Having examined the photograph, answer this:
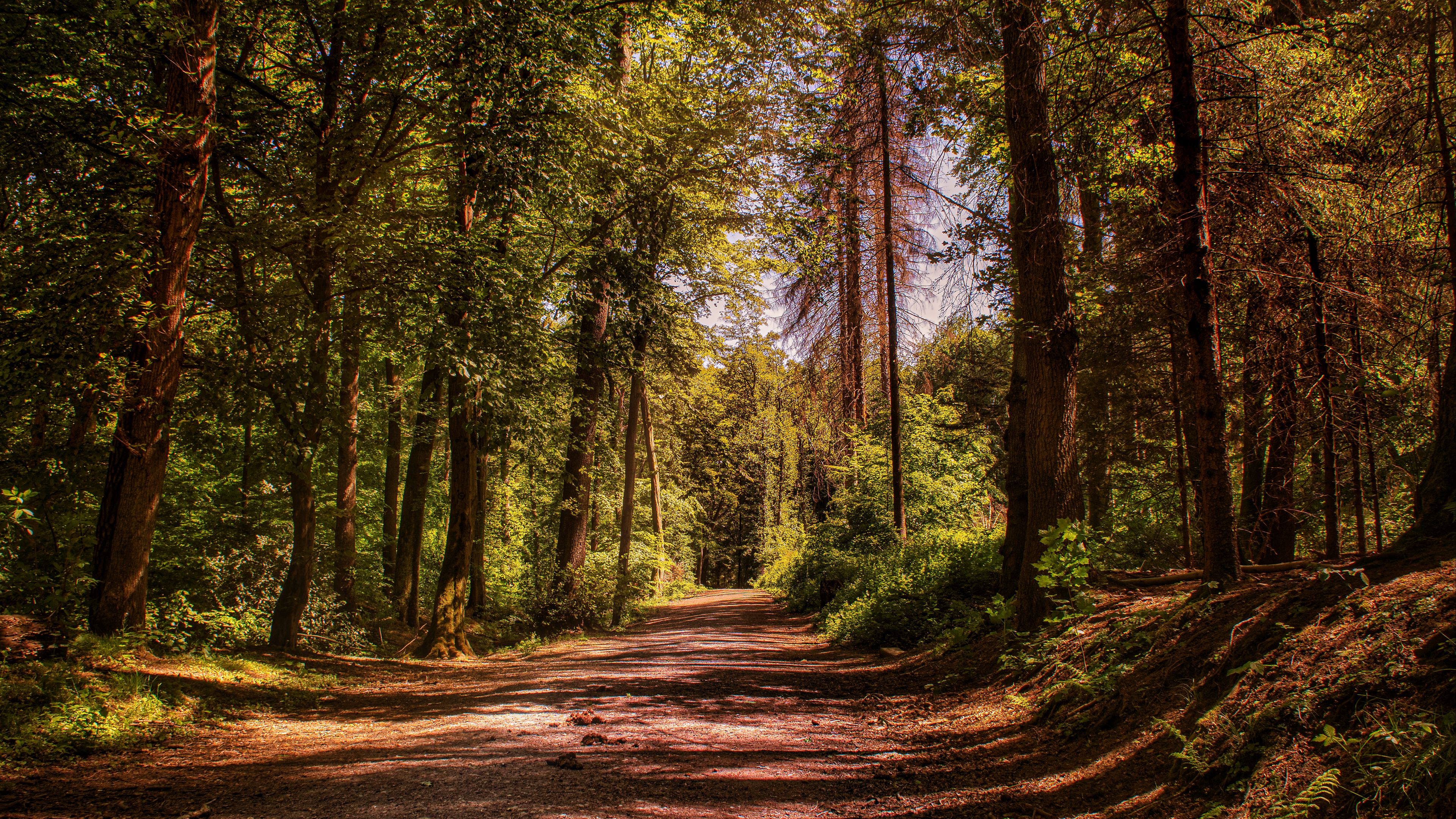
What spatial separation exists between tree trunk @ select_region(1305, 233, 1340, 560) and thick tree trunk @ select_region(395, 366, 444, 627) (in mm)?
12056

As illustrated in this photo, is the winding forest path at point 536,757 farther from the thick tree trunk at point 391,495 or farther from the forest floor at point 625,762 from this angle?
the thick tree trunk at point 391,495

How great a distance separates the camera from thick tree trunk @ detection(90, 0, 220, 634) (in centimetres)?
719

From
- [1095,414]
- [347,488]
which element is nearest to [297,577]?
[347,488]

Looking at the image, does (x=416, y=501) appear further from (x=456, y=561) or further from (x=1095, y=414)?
(x=1095, y=414)

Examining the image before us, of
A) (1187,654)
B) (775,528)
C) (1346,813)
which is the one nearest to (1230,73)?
(1187,654)

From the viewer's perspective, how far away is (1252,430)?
316 inches

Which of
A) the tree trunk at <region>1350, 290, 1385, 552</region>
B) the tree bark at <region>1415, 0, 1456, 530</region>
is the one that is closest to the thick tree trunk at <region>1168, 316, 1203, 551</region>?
the tree trunk at <region>1350, 290, 1385, 552</region>

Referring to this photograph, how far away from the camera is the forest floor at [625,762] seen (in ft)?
13.2

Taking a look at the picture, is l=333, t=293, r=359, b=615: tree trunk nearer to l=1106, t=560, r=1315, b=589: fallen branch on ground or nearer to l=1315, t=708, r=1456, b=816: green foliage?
l=1106, t=560, r=1315, b=589: fallen branch on ground

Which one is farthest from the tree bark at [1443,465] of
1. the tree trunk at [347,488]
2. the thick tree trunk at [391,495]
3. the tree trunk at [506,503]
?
the thick tree trunk at [391,495]

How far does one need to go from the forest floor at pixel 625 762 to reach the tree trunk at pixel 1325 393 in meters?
3.55

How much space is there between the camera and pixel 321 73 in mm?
10562

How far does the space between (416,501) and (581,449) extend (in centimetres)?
374

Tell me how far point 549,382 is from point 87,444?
257 inches
